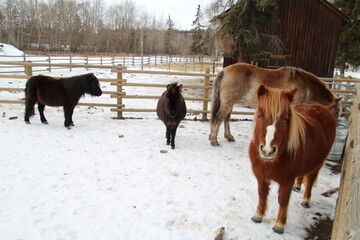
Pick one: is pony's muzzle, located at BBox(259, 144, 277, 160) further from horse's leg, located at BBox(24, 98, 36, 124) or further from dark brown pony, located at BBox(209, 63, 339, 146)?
horse's leg, located at BBox(24, 98, 36, 124)

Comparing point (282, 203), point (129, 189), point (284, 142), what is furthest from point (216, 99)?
point (284, 142)

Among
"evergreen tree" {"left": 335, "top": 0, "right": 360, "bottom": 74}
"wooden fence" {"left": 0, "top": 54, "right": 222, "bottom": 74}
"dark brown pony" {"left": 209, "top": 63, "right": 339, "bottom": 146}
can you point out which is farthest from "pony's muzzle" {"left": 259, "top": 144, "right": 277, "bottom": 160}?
"evergreen tree" {"left": 335, "top": 0, "right": 360, "bottom": 74}

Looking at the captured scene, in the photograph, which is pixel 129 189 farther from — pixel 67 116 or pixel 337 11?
pixel 337 11

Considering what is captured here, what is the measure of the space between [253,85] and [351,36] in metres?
16.4

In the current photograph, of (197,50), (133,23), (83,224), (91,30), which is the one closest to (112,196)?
(83,224)

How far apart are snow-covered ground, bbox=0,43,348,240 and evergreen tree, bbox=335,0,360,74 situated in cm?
1635

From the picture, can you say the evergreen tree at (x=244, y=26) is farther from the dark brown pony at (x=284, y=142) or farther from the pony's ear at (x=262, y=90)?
the pony's ear at (x=262, y=90)

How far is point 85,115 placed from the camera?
7.35 meters

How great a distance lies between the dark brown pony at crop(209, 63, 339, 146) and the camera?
5254mm

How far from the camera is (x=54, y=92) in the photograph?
5859 mm

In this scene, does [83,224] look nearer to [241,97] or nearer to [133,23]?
[241,97]

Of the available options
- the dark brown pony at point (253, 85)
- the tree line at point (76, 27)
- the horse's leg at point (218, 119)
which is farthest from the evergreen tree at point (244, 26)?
the tree line at point (76, 27)

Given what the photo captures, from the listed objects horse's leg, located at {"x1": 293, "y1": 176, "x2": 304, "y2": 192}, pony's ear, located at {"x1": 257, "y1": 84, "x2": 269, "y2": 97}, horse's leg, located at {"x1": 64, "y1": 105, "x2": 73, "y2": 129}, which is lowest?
horse's leg, located at {"x1": 293, "y1": 176, "x2": 304, "y2": 192}

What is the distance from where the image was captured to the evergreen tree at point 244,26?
8.87m
